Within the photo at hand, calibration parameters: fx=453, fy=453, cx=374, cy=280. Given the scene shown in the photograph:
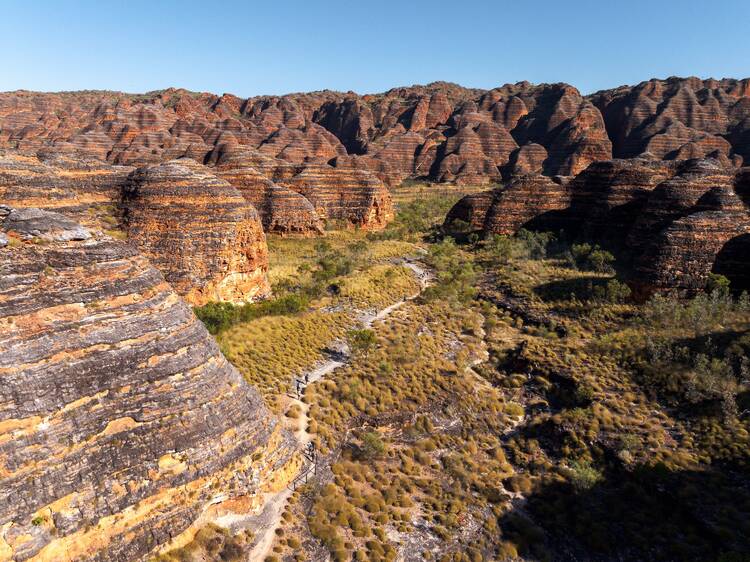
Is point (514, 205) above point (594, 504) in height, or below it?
above

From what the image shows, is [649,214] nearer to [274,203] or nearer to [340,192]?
[340,192]

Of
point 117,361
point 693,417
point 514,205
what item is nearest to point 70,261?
point 117,361

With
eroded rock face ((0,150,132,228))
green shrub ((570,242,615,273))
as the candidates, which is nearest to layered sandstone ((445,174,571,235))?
green shrub ((570,242,615,273))

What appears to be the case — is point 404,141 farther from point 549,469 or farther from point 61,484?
point 61,484

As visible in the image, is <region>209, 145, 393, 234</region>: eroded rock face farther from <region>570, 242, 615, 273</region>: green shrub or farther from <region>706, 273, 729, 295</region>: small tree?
<region>706, 273, 729, 295</region>: small tree

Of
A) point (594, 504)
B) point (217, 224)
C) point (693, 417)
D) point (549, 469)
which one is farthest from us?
point (217, 224)

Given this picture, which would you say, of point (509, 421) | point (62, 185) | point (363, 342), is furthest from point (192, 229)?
point (509, 421)

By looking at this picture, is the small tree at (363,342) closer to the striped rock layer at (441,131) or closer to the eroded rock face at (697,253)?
the eroded rock face at (697,253)
